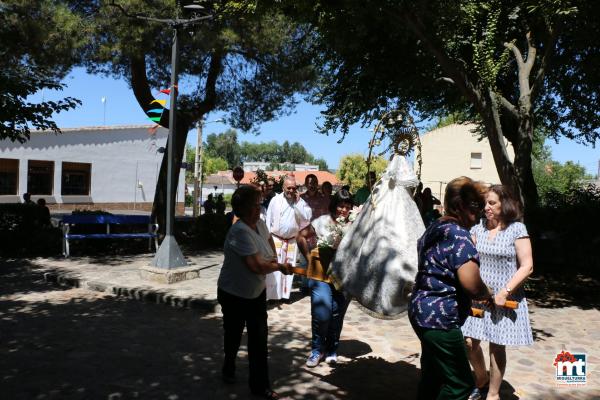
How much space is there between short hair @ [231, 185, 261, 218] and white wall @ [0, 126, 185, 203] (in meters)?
27.3

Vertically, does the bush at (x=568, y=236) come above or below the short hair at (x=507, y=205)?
below

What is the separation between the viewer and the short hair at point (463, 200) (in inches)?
123

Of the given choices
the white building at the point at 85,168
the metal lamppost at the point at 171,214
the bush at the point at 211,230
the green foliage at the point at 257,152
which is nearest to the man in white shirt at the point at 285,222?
the metal lamppost at the point at 171,214

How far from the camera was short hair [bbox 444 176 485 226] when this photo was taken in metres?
3.11

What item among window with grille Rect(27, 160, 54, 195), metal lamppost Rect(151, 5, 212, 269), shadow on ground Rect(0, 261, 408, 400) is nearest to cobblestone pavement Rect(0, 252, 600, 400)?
shadow on ground Rect(0, 261, 408, 400)

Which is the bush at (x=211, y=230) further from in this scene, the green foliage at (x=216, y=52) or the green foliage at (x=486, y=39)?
the green foliage at (x=486, y=39)

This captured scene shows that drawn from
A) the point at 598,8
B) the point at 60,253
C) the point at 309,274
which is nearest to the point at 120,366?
the point at 309,274

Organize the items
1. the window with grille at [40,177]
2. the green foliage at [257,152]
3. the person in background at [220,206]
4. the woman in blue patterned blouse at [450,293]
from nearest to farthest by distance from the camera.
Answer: the woman in blue patterned blouse at [450,293] < the person in background at [220,206] < the window with grille at [40,177] < the green foliage at [257,152]

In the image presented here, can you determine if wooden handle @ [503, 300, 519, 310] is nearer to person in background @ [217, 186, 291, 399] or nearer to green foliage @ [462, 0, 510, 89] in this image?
person in background @ [217, 186, 291, 399]

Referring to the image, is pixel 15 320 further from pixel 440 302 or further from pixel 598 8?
pixel 598 8

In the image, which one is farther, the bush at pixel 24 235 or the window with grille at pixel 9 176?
the window with grille at pixel 9 176

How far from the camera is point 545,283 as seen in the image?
33.6 feet

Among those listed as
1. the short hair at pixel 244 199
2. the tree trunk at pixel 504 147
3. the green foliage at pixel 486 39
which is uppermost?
the green foliage at pixel 486 39

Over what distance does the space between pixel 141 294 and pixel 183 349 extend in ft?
8.94
